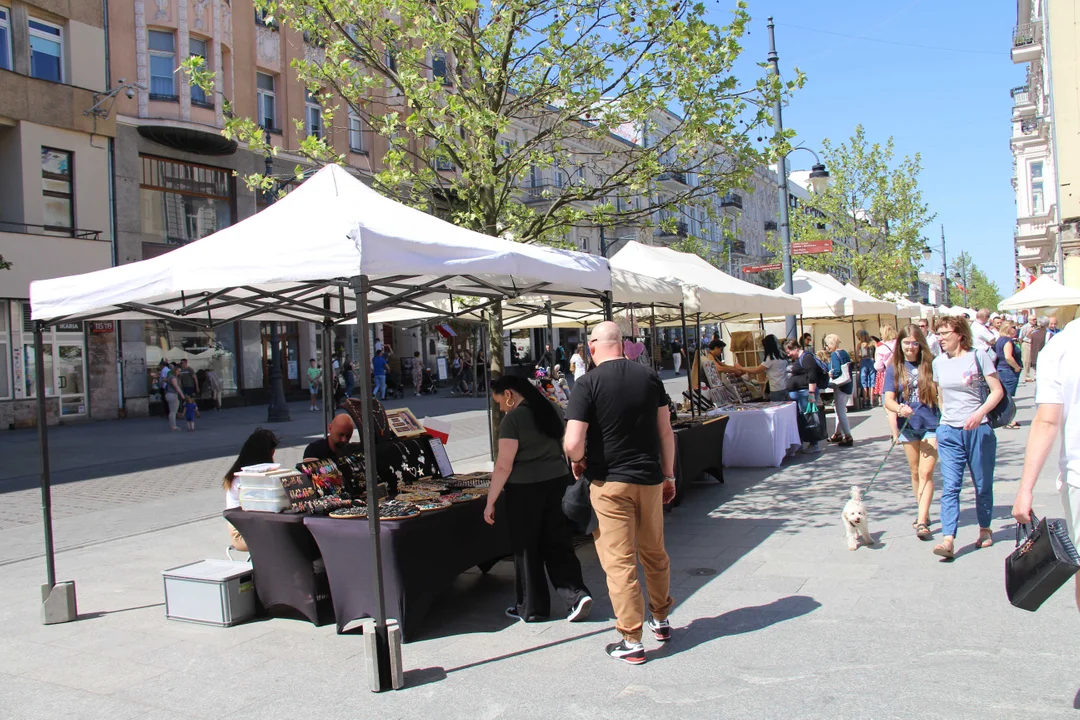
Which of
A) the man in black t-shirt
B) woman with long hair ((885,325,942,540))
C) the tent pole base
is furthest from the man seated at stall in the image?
woman with long hair ((885,325,942,540))

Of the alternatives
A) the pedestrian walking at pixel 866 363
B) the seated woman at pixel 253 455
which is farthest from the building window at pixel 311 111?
the seated woman at pixel 253 455

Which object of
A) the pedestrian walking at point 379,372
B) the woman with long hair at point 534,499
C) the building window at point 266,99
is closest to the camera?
the woman with long hair at point 534,499

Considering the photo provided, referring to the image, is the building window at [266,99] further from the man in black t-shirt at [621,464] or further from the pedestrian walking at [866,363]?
the man in black t-shirt at [621,464]

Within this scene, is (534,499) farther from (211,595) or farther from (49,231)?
(49,231)

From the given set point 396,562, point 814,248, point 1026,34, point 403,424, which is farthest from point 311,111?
point 1026,34

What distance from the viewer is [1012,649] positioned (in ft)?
14.5

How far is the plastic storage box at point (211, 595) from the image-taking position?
5.45 meters

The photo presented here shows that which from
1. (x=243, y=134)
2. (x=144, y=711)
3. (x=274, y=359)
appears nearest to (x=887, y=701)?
(x=144, y=711)

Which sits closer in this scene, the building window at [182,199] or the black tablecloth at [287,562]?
the black tablecloth at [287,562]

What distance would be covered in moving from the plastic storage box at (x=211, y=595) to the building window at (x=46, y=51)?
67.6 ft

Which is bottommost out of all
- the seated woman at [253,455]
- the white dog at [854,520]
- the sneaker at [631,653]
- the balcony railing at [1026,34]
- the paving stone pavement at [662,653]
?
the paving stone pavement at [662,653]

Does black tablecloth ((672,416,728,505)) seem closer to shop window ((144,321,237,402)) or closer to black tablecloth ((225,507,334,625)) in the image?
black tablecloth ((225,507,334,625))

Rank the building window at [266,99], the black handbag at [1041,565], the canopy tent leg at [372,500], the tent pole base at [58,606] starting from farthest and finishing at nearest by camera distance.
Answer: the building window at [266,99] → the tent pole base at [58,606] → the canopy tent leg at [372,500] → the black handbag at [1041,565]

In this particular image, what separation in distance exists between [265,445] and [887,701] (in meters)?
4.23
